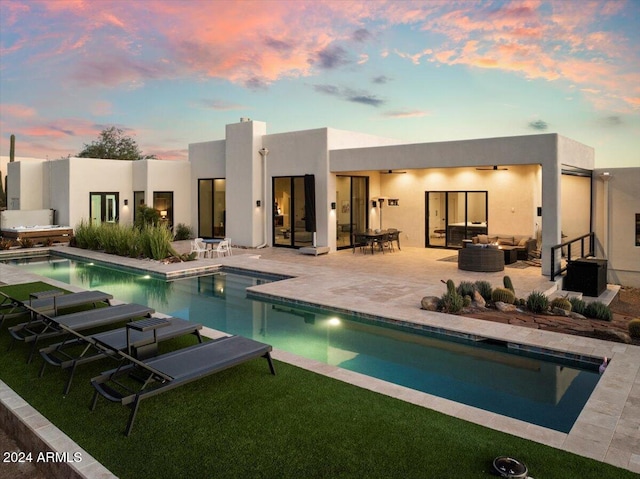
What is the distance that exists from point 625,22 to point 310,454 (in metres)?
18.7

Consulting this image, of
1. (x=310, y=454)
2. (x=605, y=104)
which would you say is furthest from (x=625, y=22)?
(x=310, y=454)

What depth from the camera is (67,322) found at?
6.77m

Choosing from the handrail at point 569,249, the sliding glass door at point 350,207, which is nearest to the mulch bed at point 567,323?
the handrail at point 569,249

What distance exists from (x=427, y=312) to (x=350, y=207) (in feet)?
32.7

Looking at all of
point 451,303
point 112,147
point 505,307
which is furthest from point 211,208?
point 112,147

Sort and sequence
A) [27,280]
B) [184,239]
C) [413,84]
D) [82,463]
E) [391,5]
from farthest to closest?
[184,239], [413,84], [391,5], [27,280], [82,463]

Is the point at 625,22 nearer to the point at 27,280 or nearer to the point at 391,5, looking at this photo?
the point at 391,5

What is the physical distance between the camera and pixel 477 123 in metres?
22.6

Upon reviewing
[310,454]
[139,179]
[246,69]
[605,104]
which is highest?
[246,69]

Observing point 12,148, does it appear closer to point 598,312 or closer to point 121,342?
point 121,342

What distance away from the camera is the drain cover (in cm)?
357

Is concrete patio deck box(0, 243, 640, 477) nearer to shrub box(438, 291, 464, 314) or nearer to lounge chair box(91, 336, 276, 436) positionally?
shrub box(438, 291, 464, 314)

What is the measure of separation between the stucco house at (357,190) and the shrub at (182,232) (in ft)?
1.07

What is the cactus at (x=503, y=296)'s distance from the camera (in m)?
9.24
